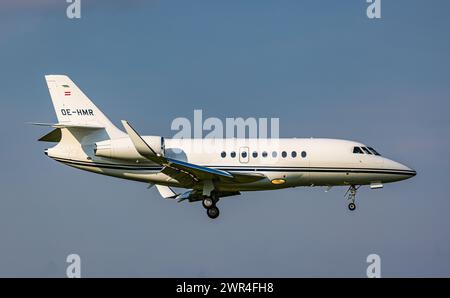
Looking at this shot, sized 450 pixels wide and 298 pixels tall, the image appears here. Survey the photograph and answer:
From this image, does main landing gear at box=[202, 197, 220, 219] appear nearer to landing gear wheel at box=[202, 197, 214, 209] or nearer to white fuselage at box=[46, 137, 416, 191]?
landing gear wheel at box=[202, 197, 214, 209]

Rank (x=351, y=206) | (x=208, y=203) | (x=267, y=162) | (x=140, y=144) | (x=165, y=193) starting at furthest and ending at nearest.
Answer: (x=165, y=193) < (x=351, y=206) < (x=208, y=203) < (x=267, y=162) < (x=140, y=144)

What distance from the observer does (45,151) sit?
49469 millimetres

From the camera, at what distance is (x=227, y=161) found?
4866 cm

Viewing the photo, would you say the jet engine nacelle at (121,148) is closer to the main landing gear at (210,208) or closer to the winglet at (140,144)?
the winglet at (140,144)

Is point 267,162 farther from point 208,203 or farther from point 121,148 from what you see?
point 121,148

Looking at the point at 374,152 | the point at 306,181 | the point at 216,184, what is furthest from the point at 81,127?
the point at 374,152

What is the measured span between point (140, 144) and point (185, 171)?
10.7ft

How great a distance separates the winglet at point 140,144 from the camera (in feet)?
147

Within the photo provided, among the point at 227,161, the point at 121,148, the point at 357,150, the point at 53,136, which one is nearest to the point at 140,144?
the point at 121,148

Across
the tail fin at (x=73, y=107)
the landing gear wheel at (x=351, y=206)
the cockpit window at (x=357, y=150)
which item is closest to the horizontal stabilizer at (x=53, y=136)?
the tail fin at (x=73, y=107)

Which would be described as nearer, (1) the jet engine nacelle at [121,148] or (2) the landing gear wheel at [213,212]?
(1) the jet engine nacelle at [121,148]

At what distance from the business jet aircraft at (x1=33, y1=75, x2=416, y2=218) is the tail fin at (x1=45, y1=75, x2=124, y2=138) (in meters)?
0.11

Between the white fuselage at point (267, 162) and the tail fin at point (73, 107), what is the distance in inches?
60.3

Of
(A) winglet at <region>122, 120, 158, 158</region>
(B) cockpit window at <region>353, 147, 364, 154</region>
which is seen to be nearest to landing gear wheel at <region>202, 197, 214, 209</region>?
(A) winglet at <region>122, 120, 158, 158</region>
